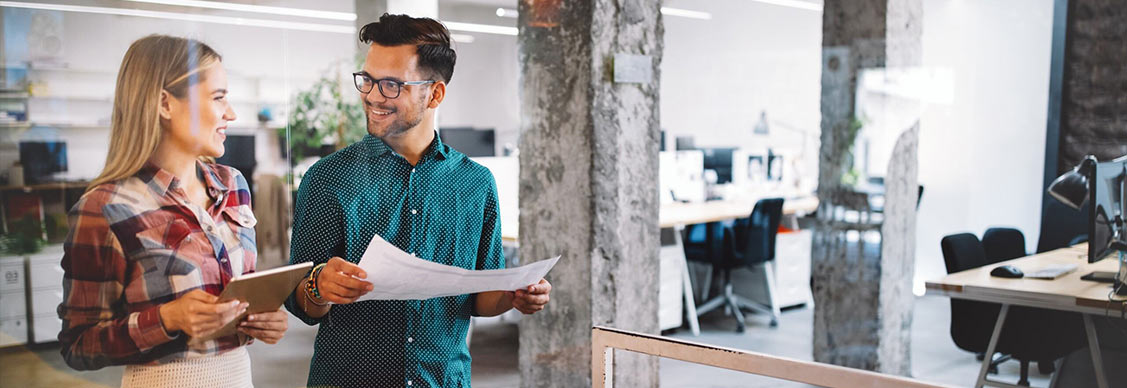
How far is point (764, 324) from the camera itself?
552cm

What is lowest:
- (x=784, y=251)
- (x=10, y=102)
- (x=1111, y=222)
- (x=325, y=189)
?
(x=784, y=251)

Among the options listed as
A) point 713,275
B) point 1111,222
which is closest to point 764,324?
point 713,275

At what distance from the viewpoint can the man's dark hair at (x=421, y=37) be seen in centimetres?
176

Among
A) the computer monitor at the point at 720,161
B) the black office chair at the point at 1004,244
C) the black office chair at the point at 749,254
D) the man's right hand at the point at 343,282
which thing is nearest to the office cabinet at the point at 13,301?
the man's right hand at the point at 343,282

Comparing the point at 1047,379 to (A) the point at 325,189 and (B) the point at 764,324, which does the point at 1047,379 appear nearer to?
(B) the point at 764,324

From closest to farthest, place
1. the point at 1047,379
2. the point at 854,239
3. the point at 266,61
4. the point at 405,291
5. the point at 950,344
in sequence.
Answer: the point at 405,291, the point at 266,61, the point at 1047,379, the point at 950,344, the point at 854,239

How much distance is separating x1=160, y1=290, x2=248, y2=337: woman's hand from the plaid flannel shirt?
0.04 ft

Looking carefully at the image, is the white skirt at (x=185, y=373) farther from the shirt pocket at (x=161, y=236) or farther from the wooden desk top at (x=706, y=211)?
the wooden desk top at (x=706, y=211)

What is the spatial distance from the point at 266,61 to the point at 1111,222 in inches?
108

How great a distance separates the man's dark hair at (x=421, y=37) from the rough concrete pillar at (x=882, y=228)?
2.79 meters

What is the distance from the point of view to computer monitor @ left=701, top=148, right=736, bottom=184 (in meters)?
4.95

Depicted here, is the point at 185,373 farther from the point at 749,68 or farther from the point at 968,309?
the point at 749,68

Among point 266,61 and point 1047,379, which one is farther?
point 1047,379

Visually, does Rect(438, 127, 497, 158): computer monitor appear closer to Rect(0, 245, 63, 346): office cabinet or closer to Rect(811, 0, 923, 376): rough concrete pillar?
Rect(0, 245, 63, 346): office cabinet
